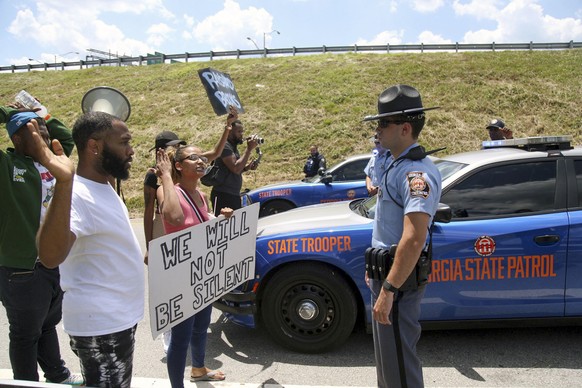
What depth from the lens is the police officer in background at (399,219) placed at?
2172 millimetres

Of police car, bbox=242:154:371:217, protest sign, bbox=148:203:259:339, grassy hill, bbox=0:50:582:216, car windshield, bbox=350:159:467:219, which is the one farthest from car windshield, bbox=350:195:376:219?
grassy hill, bbox=0:50:582:216

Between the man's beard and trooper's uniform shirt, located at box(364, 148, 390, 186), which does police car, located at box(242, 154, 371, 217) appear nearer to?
trooper's uniform shirt, located at box(364, 148, 390, 186)

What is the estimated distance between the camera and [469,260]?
132 inches

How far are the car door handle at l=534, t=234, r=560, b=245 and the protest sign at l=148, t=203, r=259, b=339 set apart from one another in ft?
7.12

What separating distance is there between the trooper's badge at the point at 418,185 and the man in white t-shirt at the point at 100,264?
4.38 ft

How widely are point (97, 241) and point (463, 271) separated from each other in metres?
2.65

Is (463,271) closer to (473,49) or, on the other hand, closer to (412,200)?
(412,200)

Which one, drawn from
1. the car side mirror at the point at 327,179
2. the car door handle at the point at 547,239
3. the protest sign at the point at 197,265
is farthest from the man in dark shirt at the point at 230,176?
the car side mirror at the point at 327,179

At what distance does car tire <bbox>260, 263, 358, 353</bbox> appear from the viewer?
3496 millimetres

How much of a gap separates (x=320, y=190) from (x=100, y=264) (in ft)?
22.5

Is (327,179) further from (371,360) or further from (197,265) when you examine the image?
(197,265)

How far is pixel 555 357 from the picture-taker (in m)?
3.44

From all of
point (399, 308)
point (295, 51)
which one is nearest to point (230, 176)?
point (399, 308)

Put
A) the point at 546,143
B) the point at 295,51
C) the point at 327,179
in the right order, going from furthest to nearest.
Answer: the point at 295,51, the point at 327,179, the point at 546,143
